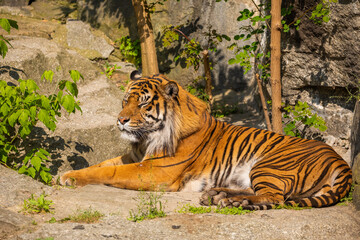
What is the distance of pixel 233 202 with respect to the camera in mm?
A: 4117

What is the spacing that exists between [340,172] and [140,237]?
83.9 inches

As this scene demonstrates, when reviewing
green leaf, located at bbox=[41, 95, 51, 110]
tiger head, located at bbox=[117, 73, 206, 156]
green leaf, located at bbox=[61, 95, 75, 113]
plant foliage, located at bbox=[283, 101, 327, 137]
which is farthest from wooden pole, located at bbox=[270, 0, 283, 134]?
green leaf, located at bbox=[41, 95, 51, 110]

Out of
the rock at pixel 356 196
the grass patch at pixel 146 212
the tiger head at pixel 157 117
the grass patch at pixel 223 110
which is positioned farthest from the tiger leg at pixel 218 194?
the grass patch at pixel 223 110

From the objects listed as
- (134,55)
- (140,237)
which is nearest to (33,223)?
(140,237)

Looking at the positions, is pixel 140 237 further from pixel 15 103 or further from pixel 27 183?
pixel 15 103

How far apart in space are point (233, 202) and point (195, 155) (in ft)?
3.51

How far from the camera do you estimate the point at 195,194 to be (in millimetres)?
4832

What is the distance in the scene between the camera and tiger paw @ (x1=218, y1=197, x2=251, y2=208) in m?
4.10

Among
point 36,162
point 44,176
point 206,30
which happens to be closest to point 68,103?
point 36,162

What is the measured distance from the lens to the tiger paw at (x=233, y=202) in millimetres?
4102

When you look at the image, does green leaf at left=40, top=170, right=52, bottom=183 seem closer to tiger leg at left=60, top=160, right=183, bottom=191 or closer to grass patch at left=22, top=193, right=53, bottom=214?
tiger leg at left=60, top=160, right=183, bottom=191

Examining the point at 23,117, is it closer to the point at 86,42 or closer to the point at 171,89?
the point at 171,89

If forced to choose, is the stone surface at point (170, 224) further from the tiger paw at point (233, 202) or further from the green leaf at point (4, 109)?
the green leaf at point (4, 109)

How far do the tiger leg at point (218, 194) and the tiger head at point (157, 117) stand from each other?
28.0 inches
